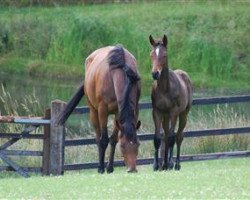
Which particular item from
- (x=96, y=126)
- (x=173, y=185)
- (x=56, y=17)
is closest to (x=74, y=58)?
(x=56, y=17)

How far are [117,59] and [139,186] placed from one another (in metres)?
4.52

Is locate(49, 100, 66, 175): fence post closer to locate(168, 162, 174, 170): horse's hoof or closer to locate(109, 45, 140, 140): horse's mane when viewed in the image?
locate(109, 45, 140, 140): horse's mane

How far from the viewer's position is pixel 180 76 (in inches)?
820

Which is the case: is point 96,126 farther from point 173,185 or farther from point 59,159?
point 173,185

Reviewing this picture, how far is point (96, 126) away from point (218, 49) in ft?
73.3

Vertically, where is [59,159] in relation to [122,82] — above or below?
below

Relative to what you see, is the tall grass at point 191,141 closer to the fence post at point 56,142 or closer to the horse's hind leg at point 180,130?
the fence post at point 56,142

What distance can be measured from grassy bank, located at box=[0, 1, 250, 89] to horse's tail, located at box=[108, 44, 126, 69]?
20273 mm

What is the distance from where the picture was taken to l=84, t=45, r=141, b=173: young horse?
18.0 metres

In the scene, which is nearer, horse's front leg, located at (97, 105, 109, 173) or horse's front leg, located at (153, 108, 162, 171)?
horse's front leg, located at (97, 105, 109, 173)

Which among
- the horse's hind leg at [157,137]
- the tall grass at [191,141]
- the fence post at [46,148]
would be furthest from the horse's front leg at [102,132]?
the tall grass at [191,141]

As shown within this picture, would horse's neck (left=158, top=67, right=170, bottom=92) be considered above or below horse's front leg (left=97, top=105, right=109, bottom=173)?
above

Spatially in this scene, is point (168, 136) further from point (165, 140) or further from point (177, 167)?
point (177, 167)

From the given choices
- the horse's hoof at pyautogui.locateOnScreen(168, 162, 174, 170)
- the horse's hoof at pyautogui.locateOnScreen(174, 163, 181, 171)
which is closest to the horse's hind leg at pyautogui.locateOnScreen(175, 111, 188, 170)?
the horse's hoof at pyautogui.locateOnScreen(174, 163, 181, 171)
